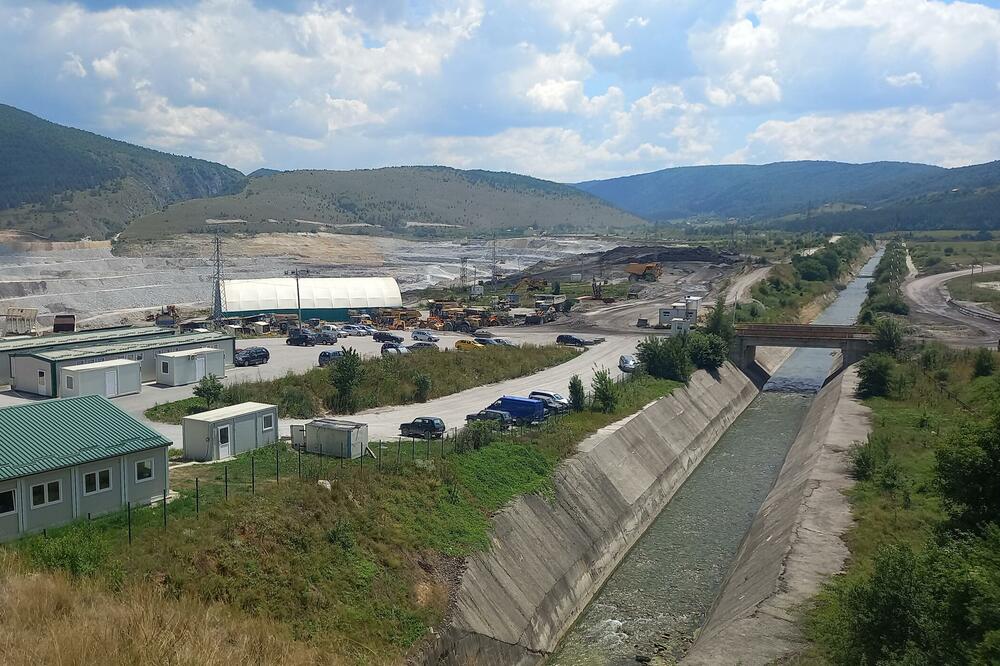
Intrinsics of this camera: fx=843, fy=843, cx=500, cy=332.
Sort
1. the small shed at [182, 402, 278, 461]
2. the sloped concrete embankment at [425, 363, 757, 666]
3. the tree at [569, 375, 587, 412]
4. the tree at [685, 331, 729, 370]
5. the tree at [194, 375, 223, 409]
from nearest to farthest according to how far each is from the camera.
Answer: the sloped concrete embankment at [425, 363, 757, 666]
the small shed at [182, 402, 278, 461]
the tree at [194, 375, 223, 409]
the tree at [569, 375, 587, 412]
the tree at [685, 331, 729, 370]

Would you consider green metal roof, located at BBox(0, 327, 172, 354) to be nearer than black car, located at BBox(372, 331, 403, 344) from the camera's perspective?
Yes

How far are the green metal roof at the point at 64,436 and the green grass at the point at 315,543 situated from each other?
68.8 inches

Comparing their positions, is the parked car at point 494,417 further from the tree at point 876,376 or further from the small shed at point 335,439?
the tree at point 876,376

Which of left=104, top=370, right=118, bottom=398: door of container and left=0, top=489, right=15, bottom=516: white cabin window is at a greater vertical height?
left=0, top=489, right=15, bottom=516: white cabin window

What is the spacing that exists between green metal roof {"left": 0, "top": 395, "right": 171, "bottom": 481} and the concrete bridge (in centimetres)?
5035

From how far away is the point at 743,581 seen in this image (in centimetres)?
2756

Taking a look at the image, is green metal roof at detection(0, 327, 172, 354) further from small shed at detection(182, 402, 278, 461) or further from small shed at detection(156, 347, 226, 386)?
small shed at detection(182, 402, 278, 461)

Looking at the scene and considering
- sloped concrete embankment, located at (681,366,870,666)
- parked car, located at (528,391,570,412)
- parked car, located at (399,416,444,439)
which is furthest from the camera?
parked car, located at (528,391,570,412)

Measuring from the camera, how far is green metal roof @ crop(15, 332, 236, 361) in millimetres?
40500

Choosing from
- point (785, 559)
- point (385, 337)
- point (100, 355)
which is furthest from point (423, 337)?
point (785, 559)

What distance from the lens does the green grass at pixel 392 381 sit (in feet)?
126

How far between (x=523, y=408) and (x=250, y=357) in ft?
64.3

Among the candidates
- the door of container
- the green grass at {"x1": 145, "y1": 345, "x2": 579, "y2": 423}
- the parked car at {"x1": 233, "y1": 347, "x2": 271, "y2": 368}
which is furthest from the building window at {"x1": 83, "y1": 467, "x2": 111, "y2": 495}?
the parked car at {"x1": 233, "y1": 347, "x2": 271, "y2": 368}

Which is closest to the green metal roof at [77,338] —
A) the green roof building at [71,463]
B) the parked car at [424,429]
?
the parked car at [424,429]
